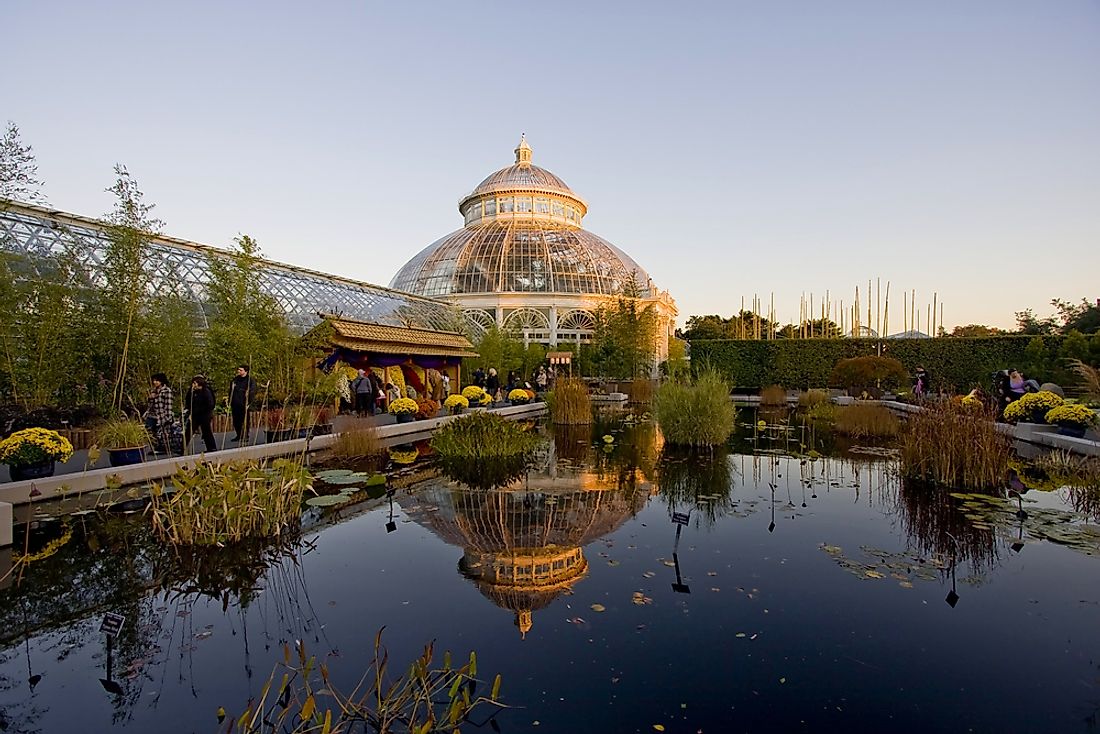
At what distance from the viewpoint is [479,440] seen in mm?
10727

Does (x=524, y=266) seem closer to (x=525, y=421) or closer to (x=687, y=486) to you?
(x=525, y=421)

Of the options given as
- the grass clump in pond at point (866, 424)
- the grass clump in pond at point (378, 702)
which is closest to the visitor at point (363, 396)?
the grass clump in pond at point (866, 424)

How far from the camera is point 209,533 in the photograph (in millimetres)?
5895

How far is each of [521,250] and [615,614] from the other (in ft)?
137

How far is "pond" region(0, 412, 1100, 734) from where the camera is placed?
321 centimetres

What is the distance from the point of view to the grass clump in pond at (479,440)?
10.7 m

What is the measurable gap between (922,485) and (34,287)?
13.1 meters

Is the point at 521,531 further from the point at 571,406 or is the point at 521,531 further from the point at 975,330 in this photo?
the point at 975,330

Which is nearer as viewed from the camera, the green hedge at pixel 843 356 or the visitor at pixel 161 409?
the visitor at pixel 161 409

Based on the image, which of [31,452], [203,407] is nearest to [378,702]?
[31,452]

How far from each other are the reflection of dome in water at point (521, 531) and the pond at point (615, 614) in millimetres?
37

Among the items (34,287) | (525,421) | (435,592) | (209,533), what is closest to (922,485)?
(435,592)

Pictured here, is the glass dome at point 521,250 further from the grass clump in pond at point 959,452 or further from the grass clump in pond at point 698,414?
the grass clump in pond at point 959,452

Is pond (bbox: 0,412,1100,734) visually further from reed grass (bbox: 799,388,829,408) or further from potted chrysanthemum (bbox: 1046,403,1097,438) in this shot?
reed grass (bbox: 799,388,829,408)
